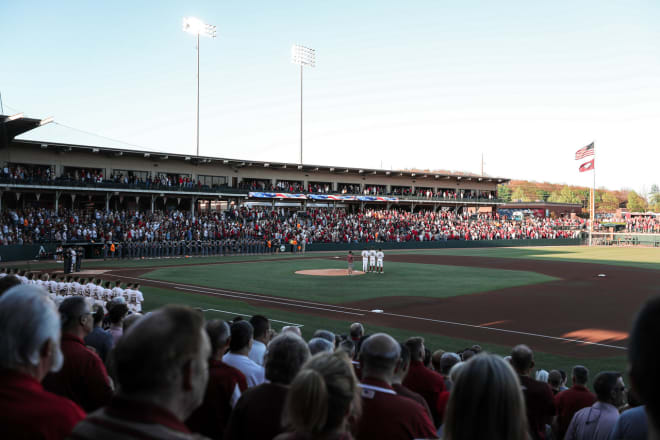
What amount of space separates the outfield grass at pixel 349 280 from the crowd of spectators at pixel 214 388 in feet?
51.2

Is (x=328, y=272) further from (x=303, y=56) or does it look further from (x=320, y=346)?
(x=303, y=56)

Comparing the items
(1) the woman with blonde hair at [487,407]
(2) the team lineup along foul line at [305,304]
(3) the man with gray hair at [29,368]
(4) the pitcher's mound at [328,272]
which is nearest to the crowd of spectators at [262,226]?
(2) the team lineup along foul line at [305,304]

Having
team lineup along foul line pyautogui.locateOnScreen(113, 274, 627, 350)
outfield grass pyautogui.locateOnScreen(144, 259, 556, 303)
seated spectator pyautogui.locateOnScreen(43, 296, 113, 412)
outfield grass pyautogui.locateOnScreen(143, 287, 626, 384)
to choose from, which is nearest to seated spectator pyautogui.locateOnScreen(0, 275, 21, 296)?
seated spectator pyautogui.locateOnScreen(43, 296, 113, 412)

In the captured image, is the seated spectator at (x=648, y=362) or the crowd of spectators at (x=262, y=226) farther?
the crowd of spectators at (x=262, y=226)

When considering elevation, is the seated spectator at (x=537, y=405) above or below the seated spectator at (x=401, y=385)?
below

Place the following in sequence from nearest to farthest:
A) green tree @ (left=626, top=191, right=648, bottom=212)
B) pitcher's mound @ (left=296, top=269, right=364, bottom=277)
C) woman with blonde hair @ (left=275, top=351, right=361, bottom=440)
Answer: woman with blonde hair @ (left=275, top=351, right=361, bottom=440), pitcher's mound @ (left=296, top=269, right=364, bottom=277), green tree @ (left=626, top=191, right=648, bottom=212)

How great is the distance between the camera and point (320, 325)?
14.9m

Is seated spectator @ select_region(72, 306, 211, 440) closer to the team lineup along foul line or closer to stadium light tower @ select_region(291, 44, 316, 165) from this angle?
the team lineup along foul line

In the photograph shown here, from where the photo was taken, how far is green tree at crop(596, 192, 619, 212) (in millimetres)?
167038

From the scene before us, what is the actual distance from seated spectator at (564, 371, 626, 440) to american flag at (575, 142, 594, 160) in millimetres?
56559

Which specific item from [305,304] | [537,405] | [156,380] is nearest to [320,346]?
[537,405]

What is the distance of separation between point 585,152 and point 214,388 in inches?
2346

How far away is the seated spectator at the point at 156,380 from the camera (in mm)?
2020

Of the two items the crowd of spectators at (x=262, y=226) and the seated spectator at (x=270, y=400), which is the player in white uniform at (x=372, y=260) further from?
the seated spectator at (x=270, y=400)
